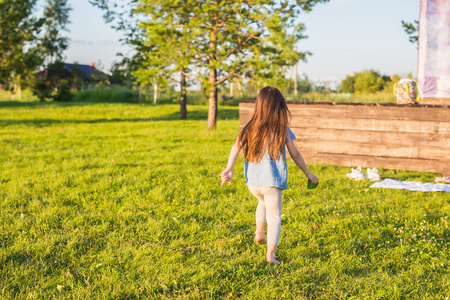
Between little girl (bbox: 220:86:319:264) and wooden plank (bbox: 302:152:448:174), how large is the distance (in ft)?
17.6

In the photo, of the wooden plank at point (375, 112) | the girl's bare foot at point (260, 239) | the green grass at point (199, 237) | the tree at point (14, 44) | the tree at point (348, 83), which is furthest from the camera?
the tree at point (348, 83)

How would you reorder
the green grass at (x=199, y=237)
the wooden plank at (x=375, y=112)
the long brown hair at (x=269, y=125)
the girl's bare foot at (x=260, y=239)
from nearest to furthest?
the green grass at (x=199, y=237) < the long brown hair at (x=269, y=125) < the girl's bare foot at (x=260, y=239) < the wooden plank at (x=375, y=112)

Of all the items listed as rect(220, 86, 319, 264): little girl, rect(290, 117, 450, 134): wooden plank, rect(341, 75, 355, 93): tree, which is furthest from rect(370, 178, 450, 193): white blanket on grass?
rect(341, 75, 355, 93): tree

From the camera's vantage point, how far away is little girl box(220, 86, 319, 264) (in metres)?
3.72

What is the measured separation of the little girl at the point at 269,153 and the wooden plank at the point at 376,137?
5349 millimetres

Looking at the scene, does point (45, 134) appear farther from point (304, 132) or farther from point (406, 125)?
point (406, 125)

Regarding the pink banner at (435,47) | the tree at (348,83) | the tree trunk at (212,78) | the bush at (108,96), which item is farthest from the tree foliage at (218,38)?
the tree at (348,83)

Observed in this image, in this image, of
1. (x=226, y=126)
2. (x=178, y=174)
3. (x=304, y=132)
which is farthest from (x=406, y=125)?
(x=226, y=126)

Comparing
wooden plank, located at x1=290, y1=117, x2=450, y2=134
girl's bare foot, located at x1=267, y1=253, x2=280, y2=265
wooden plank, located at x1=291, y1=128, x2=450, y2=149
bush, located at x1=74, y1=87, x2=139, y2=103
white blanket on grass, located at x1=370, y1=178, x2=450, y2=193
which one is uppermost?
bush, located at x1=74, y1=87, x2=139, y2=103

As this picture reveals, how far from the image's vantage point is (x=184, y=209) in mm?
5453

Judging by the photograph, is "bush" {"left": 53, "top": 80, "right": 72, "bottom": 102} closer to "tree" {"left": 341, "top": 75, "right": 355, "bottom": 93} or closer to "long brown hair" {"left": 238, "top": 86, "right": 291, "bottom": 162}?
"long brown hair" {"left": 238, "top": 86, "right": 291, "bottom": 162}

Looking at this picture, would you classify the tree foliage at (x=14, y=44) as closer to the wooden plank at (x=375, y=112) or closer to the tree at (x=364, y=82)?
the wooden plank at (x=375, y=112)

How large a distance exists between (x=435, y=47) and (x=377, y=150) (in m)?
3.41

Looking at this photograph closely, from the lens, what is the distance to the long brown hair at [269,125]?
3.72m
